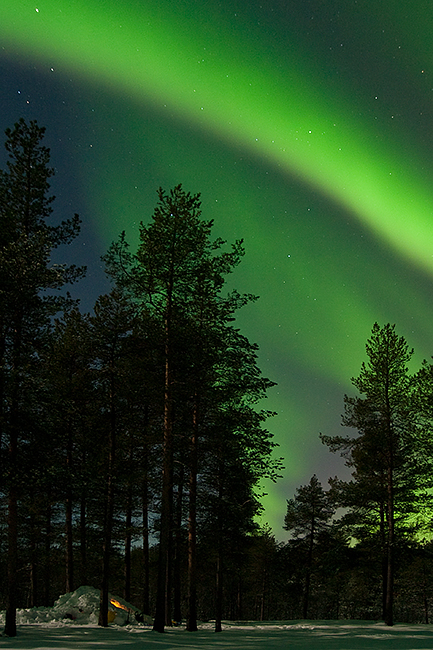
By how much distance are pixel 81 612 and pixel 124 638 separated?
24.2 feet

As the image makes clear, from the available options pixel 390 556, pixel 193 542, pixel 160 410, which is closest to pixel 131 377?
pixel 160 410

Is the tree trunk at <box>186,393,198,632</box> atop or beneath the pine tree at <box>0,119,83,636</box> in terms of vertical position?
beneath

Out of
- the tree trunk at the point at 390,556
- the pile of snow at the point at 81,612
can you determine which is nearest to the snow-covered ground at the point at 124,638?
the pile of snow at the point at 81,612

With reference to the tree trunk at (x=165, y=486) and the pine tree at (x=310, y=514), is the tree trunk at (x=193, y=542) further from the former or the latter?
the pine tree at (x=310, y=514)

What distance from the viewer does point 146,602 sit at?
24.5 m

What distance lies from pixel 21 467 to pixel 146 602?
15.0m

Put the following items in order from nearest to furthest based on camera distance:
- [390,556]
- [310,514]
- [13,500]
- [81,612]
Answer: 1. [13,500]
2. [81,612]
3. [390,556]
4. [310,514]

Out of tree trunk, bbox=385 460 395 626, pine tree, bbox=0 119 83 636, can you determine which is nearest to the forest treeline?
pine tree, bbox=0 119 83 636

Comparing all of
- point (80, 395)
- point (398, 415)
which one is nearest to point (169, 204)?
point (80, 395)

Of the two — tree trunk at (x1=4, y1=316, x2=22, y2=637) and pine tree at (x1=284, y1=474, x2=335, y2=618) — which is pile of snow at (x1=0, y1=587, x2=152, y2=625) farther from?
pine tree at (x1=284, y1=474, x2=335, y2=618)

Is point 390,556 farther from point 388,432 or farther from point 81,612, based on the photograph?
point 81,612

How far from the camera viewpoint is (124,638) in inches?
515

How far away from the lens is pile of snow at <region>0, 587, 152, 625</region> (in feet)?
60.3

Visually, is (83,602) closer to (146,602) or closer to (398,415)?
(146,602)
